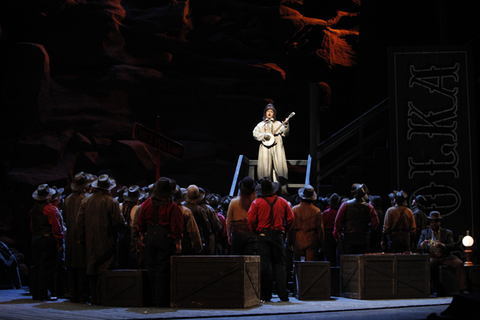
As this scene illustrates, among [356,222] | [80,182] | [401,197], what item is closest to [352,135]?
Result: [401,197]

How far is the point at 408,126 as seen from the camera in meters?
12.5

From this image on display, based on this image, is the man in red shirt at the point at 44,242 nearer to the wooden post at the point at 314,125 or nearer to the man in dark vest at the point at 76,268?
the man in dark vest at the point at 76,268

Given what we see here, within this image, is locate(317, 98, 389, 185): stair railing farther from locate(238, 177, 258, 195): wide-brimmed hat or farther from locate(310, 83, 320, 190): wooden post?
locate(238, 177, 258, 195): wide-brimmed hat

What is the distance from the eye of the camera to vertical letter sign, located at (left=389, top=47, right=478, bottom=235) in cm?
1213

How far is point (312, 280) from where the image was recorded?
7.69 meters

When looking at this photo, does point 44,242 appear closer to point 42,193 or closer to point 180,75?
point 42,193

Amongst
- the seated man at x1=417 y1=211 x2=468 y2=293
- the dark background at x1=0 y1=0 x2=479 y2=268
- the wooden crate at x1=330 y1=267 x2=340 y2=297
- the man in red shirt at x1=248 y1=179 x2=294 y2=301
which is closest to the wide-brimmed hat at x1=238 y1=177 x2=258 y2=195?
the man in red shirt at x1=248 y1=179 x2=294 y2=301

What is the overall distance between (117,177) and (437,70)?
10.2m

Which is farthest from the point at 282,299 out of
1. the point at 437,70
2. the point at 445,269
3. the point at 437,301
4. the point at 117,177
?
the point at 117,177

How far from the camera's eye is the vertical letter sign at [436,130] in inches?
478

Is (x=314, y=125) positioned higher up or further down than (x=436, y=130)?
higher up

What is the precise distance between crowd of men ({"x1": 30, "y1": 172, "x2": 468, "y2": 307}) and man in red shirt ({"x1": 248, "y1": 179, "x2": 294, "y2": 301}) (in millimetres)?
14

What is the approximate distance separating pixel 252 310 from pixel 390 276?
8.15ft

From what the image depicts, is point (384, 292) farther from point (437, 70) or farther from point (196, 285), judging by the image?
point (437, 70)
